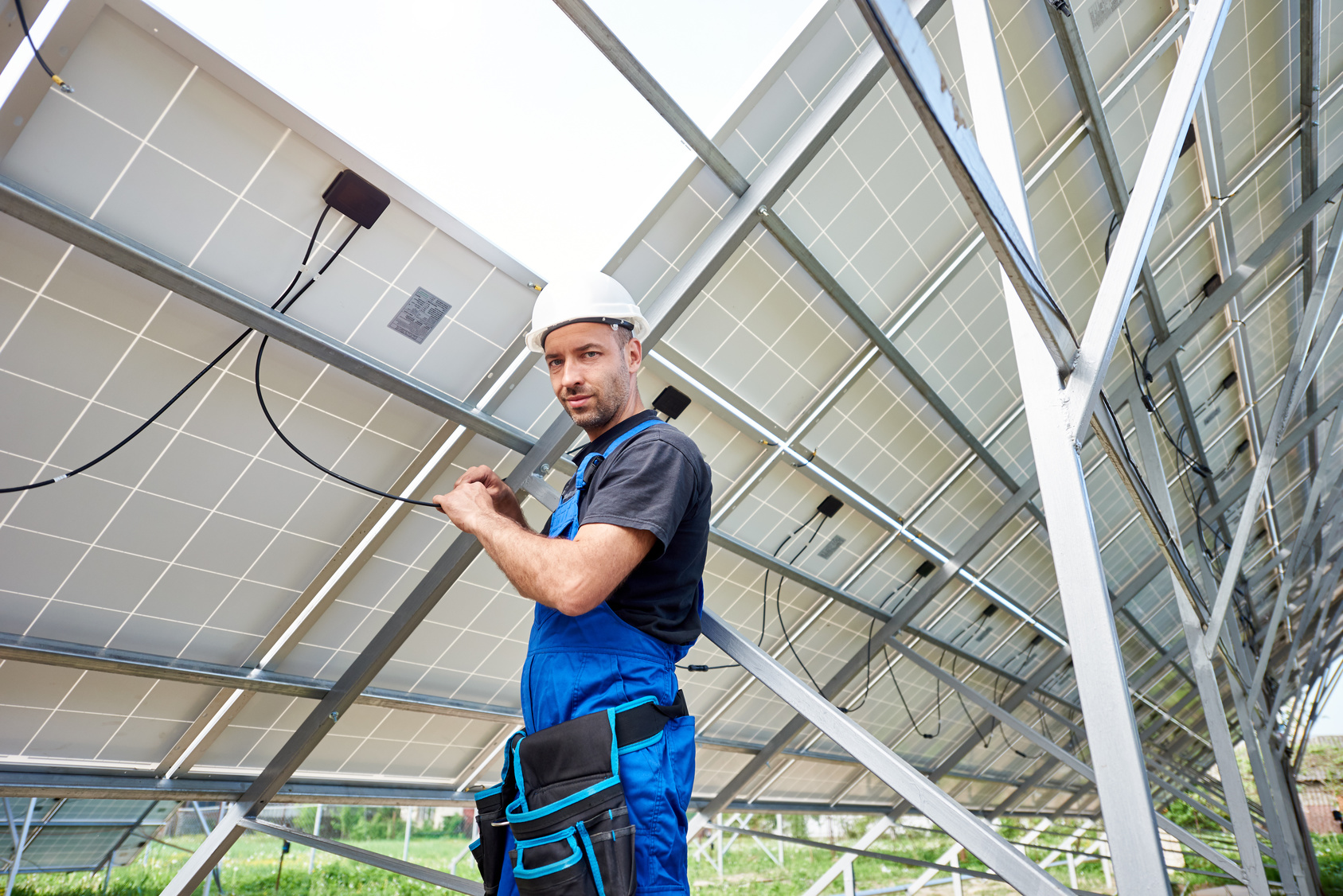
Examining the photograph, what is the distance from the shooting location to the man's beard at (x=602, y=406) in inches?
79.4

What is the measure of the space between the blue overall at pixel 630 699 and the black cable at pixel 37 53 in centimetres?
216

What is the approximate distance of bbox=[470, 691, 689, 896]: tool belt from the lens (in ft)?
4.99

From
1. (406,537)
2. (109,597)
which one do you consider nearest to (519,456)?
(406,537)

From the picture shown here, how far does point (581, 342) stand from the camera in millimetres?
2059

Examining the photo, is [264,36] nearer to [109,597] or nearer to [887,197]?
[109,597]

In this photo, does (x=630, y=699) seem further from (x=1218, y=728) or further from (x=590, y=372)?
(x=1218, y=728)

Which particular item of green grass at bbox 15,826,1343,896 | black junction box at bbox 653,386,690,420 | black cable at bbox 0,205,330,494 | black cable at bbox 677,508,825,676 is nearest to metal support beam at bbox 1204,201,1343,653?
black cable at bbox 677,508,825,676


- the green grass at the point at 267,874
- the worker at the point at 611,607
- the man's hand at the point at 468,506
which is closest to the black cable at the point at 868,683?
the worker at the point at 611,607

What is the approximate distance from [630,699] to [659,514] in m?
0.39

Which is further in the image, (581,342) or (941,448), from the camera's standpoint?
(941,448)

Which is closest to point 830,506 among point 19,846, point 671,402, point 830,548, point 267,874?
point 830,548

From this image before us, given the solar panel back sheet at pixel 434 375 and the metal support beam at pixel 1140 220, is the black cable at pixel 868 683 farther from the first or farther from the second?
the metal support beam at pixel 1140 220

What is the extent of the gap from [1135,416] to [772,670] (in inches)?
184

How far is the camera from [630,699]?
1698mm
